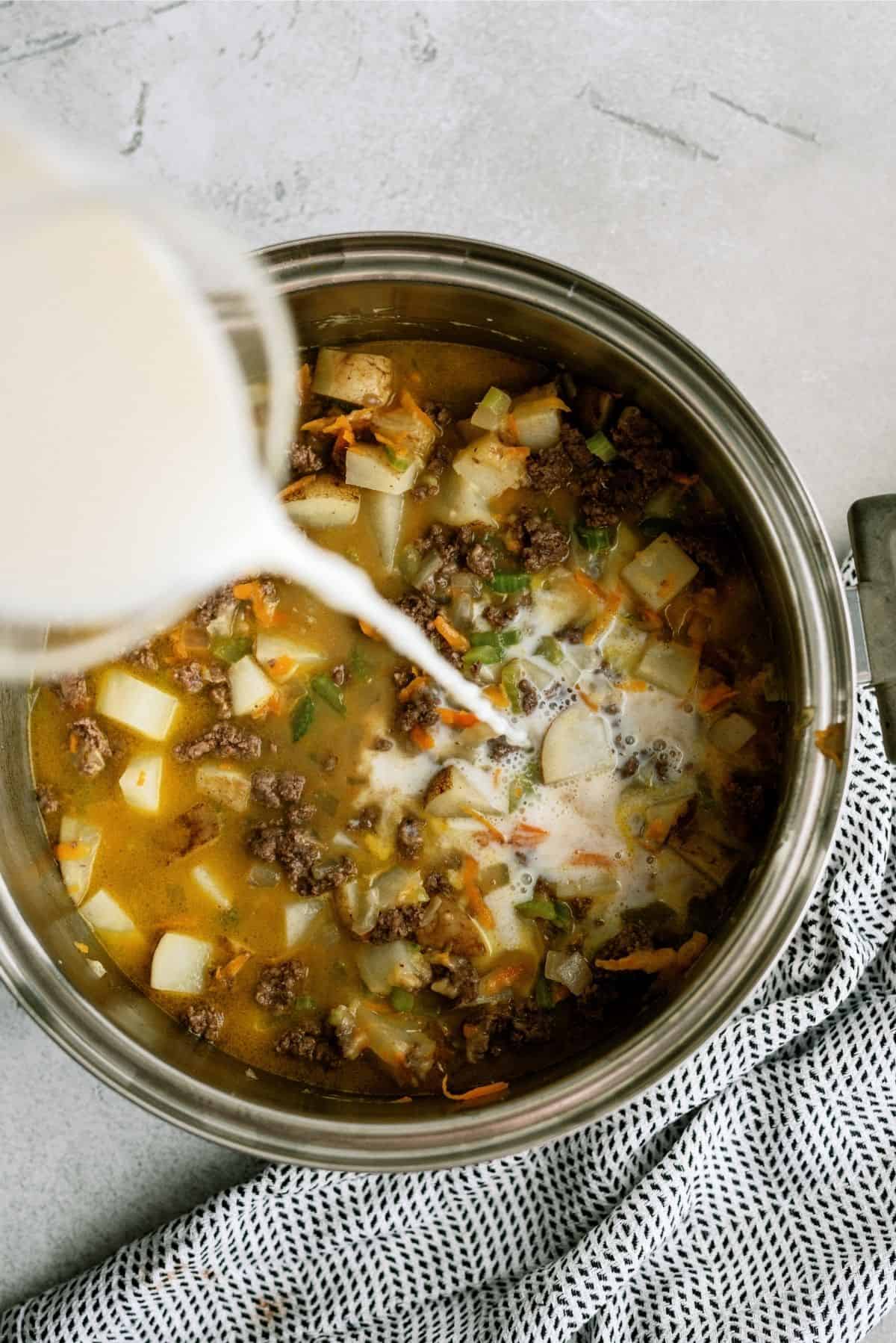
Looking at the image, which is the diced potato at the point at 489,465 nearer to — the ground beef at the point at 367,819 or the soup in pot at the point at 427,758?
the soup in pot at the point at 427,758

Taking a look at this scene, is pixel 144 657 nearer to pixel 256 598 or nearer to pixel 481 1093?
pixel 256 598

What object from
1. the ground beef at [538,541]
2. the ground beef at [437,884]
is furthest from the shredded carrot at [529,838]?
the ground beef at [538,541]

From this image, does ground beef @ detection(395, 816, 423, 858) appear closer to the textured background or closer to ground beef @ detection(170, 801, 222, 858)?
ground beef @ detection(170, 801, 222, 858)

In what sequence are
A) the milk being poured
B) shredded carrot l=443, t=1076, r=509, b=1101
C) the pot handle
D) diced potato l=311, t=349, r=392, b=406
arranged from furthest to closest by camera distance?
1. diced potato l=311, t=349, r=392, b=406
2. shredded carrot l=443, t=1076, r=509, b=1101
3. the milk being poured
4. the pot handle

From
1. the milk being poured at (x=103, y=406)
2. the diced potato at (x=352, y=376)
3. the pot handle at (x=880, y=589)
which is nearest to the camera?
the pot handle at (x=880, y=589)

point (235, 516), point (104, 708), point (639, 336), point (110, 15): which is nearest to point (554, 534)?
point (639, 336)

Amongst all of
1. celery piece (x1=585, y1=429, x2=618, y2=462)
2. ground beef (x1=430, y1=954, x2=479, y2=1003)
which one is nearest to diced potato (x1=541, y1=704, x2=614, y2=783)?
ground beef (x1=430, y1=954, x2=479, y2=1003)
